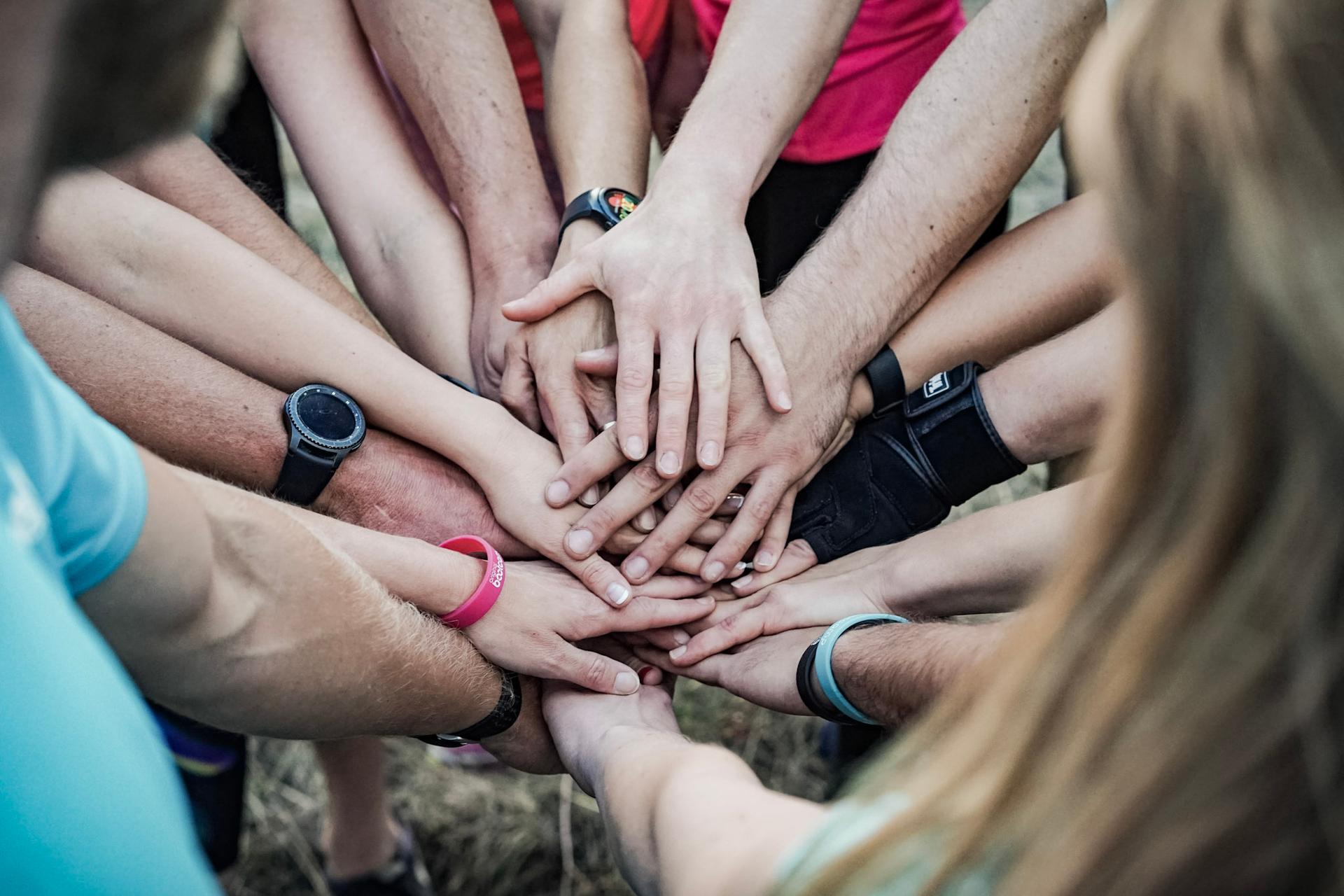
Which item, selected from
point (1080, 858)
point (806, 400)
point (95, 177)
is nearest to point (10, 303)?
point (95, 177)

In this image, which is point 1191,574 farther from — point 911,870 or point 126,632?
point 126,632

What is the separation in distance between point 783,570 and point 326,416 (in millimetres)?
557

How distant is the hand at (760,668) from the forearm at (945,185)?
329mm

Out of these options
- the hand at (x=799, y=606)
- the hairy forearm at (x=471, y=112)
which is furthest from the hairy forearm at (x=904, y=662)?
the hairy forearm at (x=471, y=112)

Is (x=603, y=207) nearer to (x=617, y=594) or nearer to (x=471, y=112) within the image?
(x=471, y=112)

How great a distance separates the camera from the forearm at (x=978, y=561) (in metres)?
1.09

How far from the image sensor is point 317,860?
5.50 ft

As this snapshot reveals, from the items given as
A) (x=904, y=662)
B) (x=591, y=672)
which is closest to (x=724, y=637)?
(x=591, y=672)

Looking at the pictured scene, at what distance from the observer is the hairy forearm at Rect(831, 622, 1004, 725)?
2.98 ft

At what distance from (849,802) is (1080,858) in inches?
5.4

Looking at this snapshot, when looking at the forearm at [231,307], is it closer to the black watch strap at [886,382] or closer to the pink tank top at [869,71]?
the black watch strap at [886,382]

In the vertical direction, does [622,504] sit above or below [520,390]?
below

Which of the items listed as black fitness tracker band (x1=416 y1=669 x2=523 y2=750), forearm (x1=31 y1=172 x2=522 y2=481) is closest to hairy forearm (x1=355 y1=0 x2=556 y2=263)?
forearm (x1=31 y1=172 x2=522 y2=481)

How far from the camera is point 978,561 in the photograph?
1.12 meters
